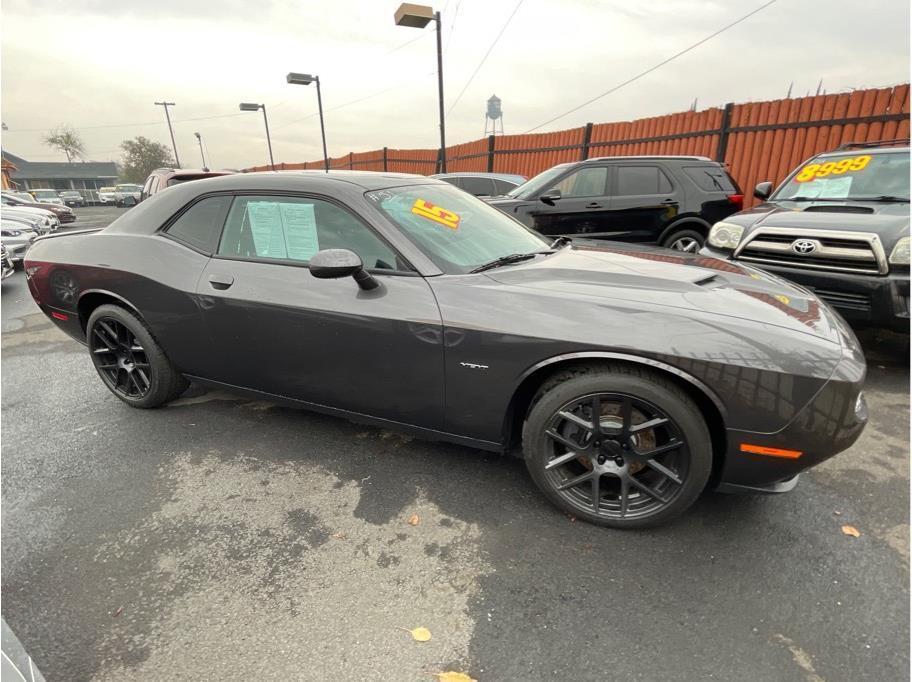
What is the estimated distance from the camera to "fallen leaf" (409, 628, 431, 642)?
170 centimetres

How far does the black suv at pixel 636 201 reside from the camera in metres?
6.32

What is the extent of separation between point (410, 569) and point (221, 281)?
1.80m

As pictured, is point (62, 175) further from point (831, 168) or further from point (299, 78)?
point (831, 168)

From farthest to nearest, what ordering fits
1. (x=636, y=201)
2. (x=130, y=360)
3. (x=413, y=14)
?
1. (x=413, y=14)
2. (x=636, y=201)
3. (x=130, y=360)

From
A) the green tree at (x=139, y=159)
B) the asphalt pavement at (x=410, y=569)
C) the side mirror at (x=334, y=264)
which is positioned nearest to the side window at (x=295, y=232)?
the side mirror at (x=334, y=264)

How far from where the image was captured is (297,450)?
2877 mm

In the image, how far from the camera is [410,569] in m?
2.01

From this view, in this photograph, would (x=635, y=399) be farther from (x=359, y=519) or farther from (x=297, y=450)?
(x=297, y=450)

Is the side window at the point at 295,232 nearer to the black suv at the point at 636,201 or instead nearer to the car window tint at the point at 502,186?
the black suv at the point at 636,201

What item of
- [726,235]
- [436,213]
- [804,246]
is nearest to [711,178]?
[726,235]

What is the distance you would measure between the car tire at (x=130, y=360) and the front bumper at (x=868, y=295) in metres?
4.67


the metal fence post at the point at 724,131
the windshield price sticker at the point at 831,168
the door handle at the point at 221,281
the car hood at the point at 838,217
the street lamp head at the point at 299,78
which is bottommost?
the door handle at the point at 221,281

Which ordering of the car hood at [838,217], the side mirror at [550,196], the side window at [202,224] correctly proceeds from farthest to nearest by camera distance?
1. the side mirror at [550,196]
2. the car hood at [838,217]
3. the side window at [202,224]

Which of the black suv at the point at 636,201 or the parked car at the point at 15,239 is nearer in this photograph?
the black suv at the point at 636,201
